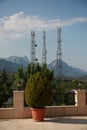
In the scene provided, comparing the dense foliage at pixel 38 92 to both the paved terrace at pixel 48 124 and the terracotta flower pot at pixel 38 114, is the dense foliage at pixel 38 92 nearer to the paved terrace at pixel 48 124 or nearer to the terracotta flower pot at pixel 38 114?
the terracotta flower pot at pixel 38 114

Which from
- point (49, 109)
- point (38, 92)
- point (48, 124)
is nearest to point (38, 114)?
point (48, 124)

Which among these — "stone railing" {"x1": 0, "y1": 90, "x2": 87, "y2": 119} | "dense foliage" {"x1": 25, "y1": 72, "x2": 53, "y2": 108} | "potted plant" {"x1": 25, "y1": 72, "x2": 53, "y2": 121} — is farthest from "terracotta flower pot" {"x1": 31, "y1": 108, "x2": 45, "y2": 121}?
"stone railing" {"x1": 0, "y1": 90, "x2": 87, "y2": 119}

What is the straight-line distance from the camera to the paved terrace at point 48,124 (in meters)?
10.3

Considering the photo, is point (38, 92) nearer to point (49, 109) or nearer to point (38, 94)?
point (38, 94)

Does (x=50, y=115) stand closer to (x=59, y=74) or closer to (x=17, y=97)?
(x=17, y=97)

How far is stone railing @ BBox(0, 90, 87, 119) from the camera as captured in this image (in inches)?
484

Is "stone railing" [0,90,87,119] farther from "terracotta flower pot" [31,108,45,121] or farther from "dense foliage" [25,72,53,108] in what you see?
"dense foliage" [25,72,53,108]

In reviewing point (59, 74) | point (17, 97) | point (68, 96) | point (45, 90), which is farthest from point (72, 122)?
point (59, 74)

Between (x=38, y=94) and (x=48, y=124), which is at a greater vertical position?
(x=38, y=94)

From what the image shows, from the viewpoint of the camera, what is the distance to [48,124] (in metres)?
Answer: 10.8

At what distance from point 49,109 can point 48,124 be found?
1815mm

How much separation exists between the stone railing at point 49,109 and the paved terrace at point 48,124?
391mm

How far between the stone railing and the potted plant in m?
0.95

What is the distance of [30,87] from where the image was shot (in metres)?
11.3
